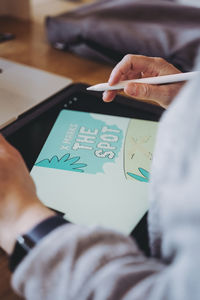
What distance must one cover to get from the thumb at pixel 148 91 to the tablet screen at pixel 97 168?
51 millimetres

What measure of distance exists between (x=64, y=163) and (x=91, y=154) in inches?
1.8

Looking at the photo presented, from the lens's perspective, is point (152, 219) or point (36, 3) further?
point (36, 3)

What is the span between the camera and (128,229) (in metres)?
0.37

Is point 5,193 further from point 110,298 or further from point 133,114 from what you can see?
point 133,114

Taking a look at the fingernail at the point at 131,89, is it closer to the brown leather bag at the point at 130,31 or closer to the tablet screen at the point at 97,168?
the tablet screen at the point at 97,168

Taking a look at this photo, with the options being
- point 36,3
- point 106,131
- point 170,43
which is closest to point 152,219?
point 106,131

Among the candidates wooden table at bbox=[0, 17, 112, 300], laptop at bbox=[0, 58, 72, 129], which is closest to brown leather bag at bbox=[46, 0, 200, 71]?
wooden table at bbox=[0, 17, 112, 300]

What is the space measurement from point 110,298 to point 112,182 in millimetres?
190

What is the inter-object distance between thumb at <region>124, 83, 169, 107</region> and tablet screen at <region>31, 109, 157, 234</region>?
5cm

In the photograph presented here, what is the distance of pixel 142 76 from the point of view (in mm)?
558

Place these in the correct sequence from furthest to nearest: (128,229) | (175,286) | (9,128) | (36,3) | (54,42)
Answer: (36,3)
(54,42)
(9,128)
(128,229)
(175,286)

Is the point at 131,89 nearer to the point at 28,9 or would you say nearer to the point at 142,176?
the point at 142,176

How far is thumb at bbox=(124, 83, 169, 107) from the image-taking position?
0.48 metres

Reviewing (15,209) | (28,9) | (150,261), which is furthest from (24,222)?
(28,9)
